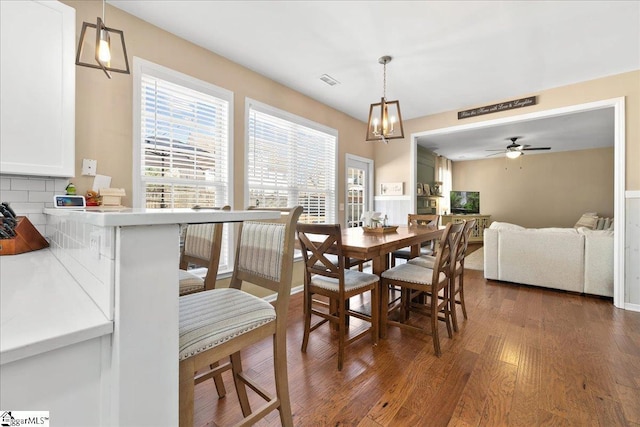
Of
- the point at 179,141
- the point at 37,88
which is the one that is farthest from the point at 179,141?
the point at 37,88

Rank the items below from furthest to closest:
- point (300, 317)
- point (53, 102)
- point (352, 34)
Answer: point (300, 317)
point (352, 34)
point (53, 102)

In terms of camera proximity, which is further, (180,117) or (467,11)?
(180,117)

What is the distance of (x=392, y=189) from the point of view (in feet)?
15.9

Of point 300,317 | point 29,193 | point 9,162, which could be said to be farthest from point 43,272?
point 300,317

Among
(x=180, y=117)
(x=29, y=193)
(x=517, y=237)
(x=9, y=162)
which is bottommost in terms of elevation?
(x=517, y=237)

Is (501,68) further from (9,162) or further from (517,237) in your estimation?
(9,162)

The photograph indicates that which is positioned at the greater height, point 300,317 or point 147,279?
point 147,279

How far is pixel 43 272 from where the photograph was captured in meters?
0.93

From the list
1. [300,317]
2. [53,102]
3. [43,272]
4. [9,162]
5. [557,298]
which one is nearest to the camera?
[43,272]

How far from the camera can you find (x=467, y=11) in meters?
2.13

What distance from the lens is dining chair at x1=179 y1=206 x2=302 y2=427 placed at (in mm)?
824

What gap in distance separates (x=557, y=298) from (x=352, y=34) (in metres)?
3.83

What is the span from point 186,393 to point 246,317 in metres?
0.28

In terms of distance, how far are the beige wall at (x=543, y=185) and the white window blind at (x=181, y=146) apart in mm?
7837
